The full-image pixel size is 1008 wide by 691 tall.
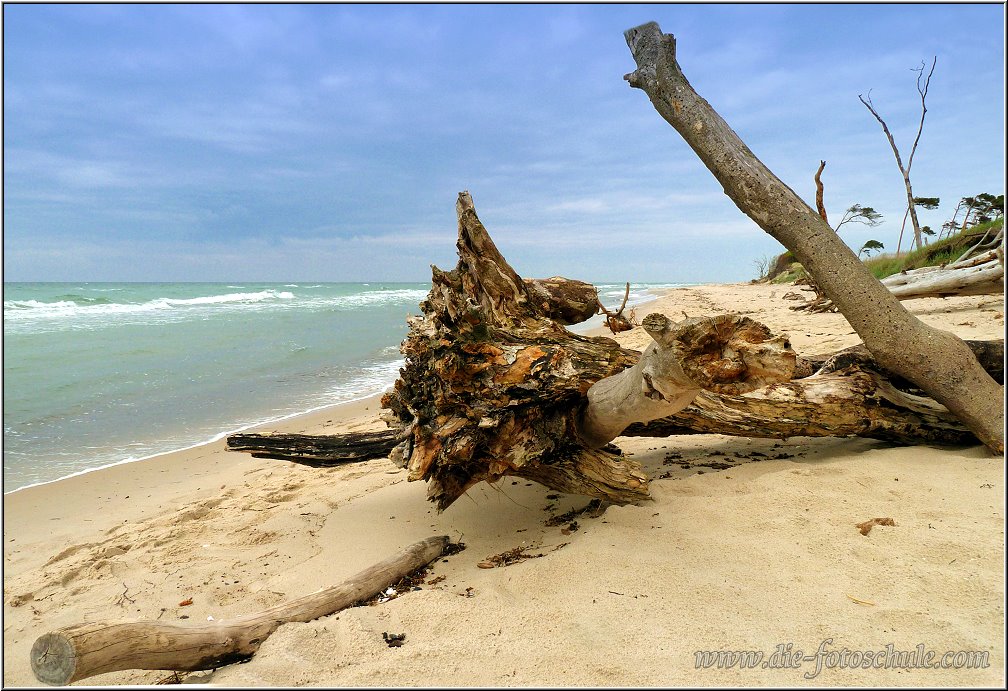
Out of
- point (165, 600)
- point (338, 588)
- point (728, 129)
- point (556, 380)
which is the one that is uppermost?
point (728, 129)

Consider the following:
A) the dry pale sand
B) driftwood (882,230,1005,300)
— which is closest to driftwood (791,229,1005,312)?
driftwood (882,230,1005,300)

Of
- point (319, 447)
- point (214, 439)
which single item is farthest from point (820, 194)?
point (214, 439)

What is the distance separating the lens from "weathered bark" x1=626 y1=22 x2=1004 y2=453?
11.0 ft

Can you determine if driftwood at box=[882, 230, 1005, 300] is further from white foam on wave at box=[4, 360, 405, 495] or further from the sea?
the sea

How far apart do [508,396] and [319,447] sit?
1480 mm

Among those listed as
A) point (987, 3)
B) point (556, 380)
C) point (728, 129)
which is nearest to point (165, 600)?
point (556, 380)

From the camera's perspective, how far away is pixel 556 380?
3188mm

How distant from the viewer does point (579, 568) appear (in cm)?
265

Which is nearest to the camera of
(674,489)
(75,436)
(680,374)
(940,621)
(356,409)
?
(940,621)

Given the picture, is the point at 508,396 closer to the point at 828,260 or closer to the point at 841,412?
the point at 828,260

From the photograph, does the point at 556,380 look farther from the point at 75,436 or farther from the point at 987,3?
the point at 75,436

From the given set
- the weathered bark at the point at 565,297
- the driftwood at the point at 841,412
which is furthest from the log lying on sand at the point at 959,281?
the weathered bark at the point at 565,297

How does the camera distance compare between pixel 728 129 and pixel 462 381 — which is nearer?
pixel 462 381

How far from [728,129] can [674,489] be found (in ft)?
7.42
